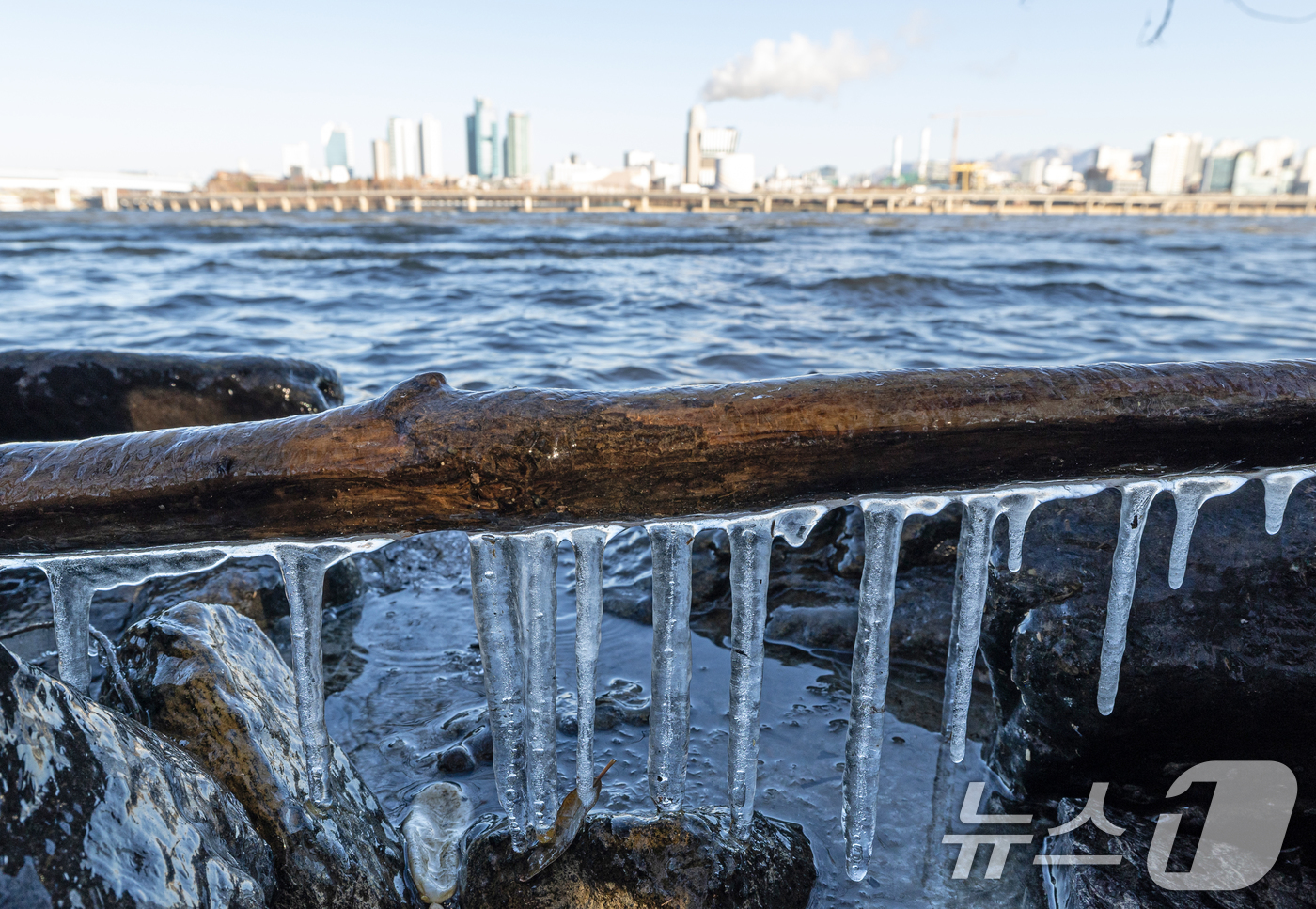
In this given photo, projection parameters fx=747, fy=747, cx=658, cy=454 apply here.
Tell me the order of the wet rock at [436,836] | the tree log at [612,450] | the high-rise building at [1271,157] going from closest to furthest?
the tree log at [612,450] → the wet rock at [436,836] → the high-rise building at [1271,157]

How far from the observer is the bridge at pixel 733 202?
299ft

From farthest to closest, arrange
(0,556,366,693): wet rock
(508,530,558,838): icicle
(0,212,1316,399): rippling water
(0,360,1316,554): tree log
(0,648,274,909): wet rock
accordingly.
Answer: (0,212,1316,399): rippling water < (0,556,366,693): wet rock < (508,530,558,838): icicle < (0,360,1316,554): tree log < (0,648,274,909): wet rock

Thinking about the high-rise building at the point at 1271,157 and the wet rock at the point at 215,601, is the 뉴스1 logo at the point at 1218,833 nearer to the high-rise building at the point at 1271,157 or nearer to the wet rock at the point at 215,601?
the wet rock at the point at 215,601

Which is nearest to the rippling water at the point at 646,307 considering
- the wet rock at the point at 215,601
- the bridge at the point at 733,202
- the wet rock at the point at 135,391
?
the wet rock at the point at 135,391

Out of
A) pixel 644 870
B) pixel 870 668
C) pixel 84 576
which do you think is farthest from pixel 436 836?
pixel 870 668

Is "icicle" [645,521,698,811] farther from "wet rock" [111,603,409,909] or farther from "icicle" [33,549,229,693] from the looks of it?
"icicle" [33,549,229,693]

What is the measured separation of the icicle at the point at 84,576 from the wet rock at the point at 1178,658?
246 centimetres

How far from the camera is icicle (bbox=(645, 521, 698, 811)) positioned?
1896 mm

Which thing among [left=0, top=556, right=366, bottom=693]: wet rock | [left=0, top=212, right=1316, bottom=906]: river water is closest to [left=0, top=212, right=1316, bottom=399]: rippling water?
[left=0, top=212, right=1316, bottom=906]: river water

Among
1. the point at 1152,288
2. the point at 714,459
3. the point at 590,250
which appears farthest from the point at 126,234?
the point at 714,459

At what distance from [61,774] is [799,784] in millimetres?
2211

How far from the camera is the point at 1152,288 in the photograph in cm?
1689

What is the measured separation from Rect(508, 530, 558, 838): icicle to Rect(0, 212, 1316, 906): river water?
42 cm

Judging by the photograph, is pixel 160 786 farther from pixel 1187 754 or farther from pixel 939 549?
pixel 939 549
